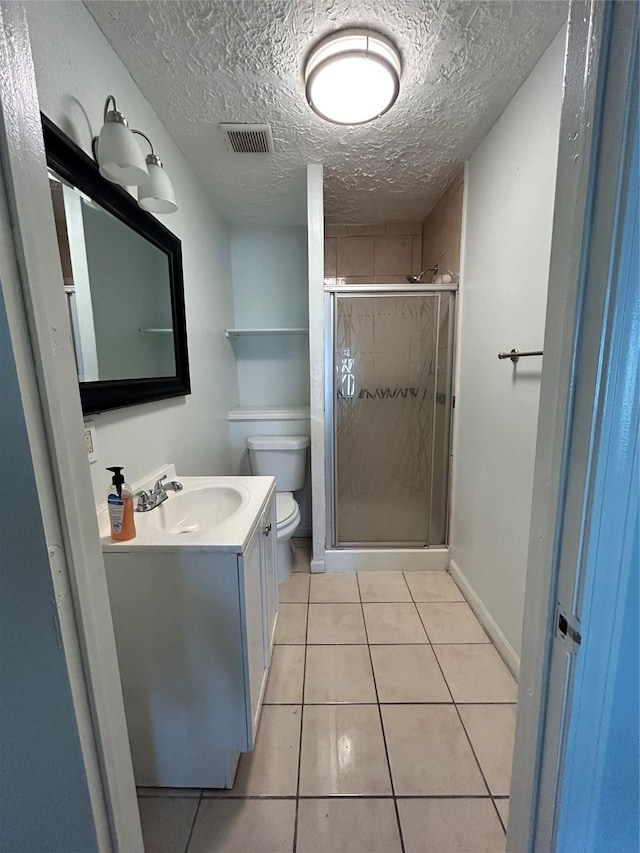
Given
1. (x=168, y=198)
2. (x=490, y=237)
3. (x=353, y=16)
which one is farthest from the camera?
(x=490, y=237)

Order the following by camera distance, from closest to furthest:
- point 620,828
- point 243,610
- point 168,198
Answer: point 620,828 < point 243,610 < point 168,198

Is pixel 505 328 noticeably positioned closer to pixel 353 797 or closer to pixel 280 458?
pixel 280 458

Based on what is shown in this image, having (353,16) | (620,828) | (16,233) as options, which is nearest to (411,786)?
(620,828)

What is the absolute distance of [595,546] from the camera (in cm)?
46

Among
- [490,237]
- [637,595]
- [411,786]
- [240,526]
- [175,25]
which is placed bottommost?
[411,786]

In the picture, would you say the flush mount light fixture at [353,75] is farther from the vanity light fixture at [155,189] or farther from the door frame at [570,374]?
the door frame at [570,374]

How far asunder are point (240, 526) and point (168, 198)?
1.17m

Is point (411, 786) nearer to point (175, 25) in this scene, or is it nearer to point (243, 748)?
point (243, 748)

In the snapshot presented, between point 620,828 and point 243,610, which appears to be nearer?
point 620,828


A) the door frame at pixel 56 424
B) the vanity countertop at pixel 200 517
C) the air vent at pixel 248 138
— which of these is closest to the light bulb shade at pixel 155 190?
the air vent at pixel 248 138

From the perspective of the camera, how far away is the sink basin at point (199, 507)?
1.26 m

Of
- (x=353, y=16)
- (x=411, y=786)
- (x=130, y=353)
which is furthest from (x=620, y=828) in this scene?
(x=353, y=16)

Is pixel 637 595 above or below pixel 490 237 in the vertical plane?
below

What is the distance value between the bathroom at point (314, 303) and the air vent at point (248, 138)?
92mm
